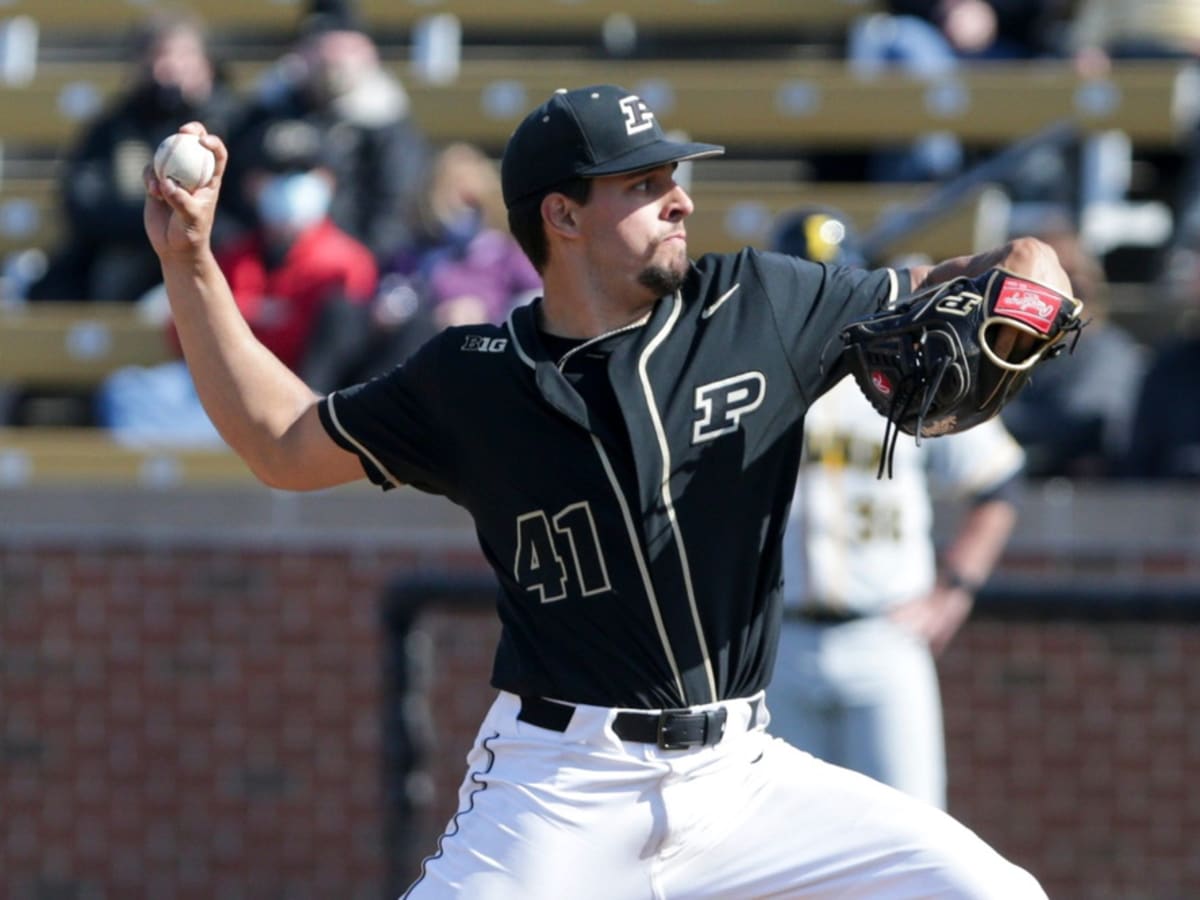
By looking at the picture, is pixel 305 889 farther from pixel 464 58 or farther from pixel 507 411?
pixel 464 58

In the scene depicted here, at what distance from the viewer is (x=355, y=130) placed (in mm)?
7742

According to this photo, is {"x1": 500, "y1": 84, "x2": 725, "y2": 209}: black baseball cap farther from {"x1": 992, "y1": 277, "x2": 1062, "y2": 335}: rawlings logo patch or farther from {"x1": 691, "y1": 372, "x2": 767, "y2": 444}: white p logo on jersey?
{"x1": 992, "y1": 277, "x2": 1062, "y2": 335}: rawlings logo patch

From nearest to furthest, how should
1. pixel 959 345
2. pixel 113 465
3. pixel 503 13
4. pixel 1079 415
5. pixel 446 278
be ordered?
pixel 959 345
pixel 1079 415
pixel 446 278
pixel 113 465
pixel 503 13

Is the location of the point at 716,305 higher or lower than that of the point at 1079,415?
higher

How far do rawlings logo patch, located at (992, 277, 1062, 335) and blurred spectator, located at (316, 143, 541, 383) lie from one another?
12.0 ft

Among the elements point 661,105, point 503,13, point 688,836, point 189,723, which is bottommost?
point 189,723

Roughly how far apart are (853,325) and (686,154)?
1.32 feet

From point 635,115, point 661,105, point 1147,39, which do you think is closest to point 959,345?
point 635,115

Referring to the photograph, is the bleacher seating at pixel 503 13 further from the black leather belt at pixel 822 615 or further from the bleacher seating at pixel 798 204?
the black leather belt at pixel 822 615

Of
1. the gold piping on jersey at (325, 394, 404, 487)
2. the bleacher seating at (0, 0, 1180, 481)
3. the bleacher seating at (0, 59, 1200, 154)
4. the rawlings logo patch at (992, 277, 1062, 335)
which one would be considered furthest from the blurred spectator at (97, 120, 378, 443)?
the rawlings logo patch at (992, 277, 1062, 335)

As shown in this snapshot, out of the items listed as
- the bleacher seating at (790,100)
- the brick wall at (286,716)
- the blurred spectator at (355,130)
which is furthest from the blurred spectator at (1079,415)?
the blurred spectator at (355,130)

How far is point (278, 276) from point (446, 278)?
0.73 metres

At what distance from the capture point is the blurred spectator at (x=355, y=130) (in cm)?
766

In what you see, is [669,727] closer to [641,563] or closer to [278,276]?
[641,563]
